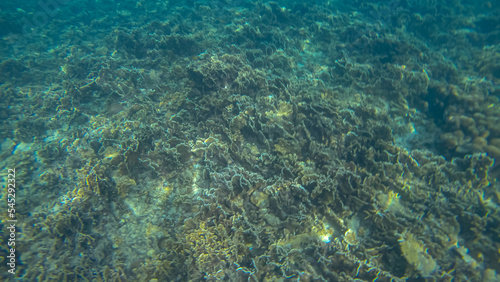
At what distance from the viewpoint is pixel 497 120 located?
565cm

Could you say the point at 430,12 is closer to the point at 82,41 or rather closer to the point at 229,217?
the point at 229,217

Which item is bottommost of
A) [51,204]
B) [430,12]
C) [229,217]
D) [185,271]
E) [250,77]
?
[51,204]

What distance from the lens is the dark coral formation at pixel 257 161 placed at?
3.72 metres

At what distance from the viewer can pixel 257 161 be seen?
504 centimetres

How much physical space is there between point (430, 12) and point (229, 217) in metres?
16.9

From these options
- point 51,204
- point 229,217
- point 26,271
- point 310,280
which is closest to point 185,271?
point 229,217

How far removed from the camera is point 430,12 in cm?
1291

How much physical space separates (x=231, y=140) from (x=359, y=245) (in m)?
3.42

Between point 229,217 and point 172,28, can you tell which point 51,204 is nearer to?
point 229,217

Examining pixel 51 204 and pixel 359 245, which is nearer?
pixel 359 245

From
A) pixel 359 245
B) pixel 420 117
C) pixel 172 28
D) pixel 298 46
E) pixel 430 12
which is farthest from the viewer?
pixel 430 12

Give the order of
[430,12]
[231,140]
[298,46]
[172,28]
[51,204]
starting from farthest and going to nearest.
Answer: [430,12] < [172,28] < [298,46] < [231,140] < [51,204]

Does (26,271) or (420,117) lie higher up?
(420,117)

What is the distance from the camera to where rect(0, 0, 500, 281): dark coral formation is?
12.2 ft
